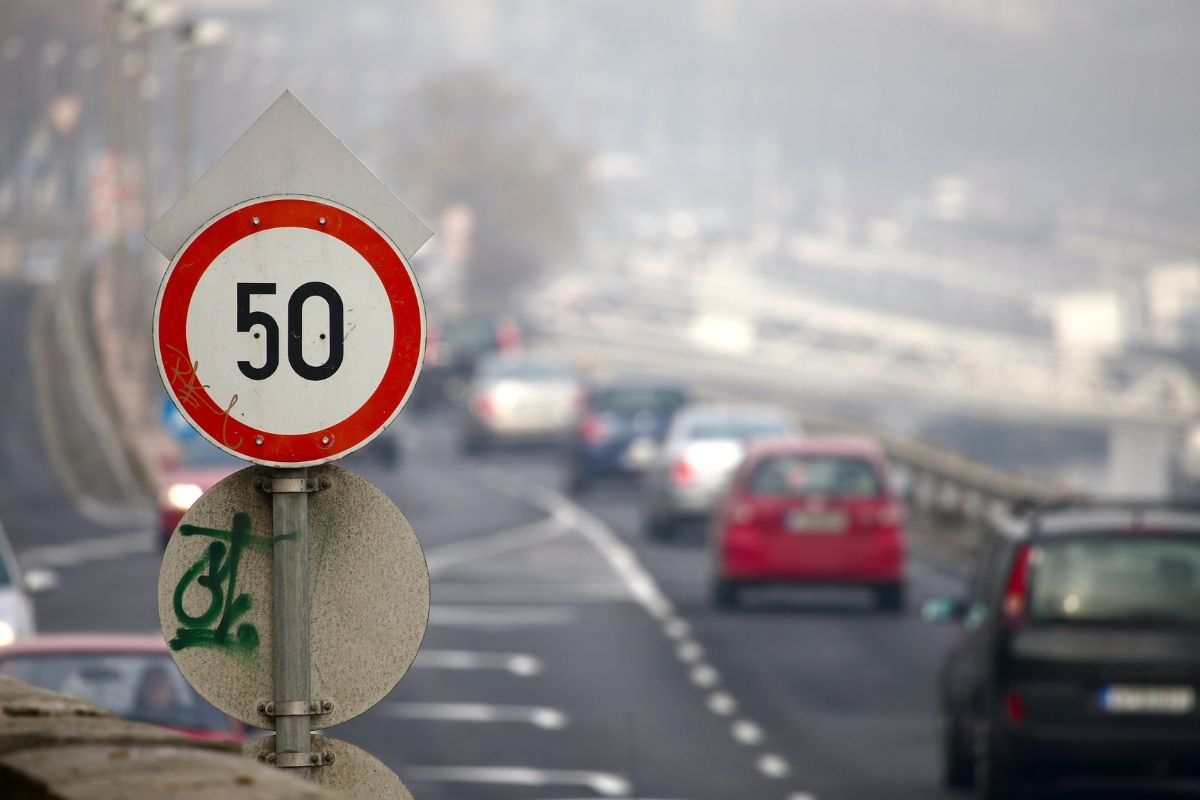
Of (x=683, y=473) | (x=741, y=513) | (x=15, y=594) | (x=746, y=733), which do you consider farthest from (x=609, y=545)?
(x=15, y=594)

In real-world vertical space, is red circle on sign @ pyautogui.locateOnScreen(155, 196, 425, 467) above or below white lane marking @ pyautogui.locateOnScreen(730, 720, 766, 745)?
above

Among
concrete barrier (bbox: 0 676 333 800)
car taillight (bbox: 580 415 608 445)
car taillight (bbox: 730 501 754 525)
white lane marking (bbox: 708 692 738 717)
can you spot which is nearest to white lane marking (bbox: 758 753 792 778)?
white lane marking (bbox: 708 692 738 717)

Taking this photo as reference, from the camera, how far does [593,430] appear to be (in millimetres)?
43031

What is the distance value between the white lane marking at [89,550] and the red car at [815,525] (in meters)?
9.00

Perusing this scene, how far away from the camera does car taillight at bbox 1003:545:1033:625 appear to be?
554 inches

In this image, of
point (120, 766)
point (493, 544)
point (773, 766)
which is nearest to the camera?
point (120, 766)

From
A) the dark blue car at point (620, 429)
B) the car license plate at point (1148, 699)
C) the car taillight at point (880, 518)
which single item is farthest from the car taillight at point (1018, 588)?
the dark blue car at point (620, 429)

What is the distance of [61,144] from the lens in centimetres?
12862

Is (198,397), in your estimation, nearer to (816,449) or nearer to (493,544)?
(816,449)

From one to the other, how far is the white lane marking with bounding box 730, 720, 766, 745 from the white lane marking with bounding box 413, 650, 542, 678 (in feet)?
11.1

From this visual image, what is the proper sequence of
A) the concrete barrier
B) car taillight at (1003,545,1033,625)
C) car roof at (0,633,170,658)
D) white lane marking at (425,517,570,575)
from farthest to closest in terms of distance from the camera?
white lane marking at (425,517,570,575) → car taillight at (1003,545,1033,625) → car roof at (0,633,170,658) → the concrete barrier

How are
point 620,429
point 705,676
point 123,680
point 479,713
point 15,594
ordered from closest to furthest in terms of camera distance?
1. point 123,680
2. point 15,594
3. point 479,713
4. point 705,676
5. point 620,429

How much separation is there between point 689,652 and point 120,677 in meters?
10.7

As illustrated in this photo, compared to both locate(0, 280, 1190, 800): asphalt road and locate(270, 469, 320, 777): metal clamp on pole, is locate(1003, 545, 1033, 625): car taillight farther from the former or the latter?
locate(270, 469, 320, 777): metal clamp on pole
